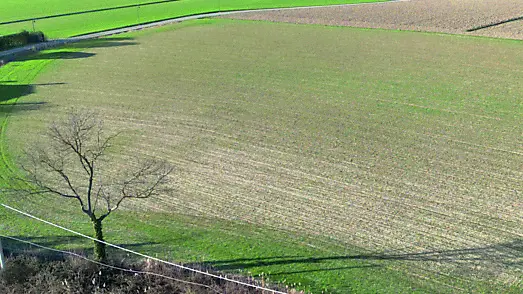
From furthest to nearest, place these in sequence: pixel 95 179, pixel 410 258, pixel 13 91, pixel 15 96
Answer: pixel 13 91
pixel 15 96
pixel 95 179
pixel 410 258

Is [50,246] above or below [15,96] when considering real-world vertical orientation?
below

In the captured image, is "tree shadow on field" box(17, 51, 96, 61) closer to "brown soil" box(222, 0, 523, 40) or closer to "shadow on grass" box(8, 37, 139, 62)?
"shadow on grass" box(8, 37, 139, 62)

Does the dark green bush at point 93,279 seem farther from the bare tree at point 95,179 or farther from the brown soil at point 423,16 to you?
the brown soil at point 423,16

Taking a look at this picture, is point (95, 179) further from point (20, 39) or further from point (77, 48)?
point (20, 39)

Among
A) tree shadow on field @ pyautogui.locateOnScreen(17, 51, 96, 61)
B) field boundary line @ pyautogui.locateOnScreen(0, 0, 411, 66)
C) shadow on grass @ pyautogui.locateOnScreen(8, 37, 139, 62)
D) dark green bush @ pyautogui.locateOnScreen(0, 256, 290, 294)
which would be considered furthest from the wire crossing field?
field boundary line @ pyautogui.locateOnScreen(0, 0, 411, 66)

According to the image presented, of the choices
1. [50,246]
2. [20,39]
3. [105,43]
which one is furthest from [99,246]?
[20,39]

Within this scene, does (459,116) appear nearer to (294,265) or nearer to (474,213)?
(474,213)

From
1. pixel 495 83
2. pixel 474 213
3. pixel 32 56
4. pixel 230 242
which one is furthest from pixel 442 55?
pixel 32 56

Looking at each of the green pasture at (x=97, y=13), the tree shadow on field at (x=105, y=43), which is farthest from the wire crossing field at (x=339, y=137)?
the green pasture at (x=97, y=13)
